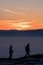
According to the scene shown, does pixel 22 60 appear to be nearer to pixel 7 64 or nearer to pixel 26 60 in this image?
pixel 26 60

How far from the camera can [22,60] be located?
3114 centimetres

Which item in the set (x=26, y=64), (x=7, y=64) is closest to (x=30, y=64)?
(x=26, y=64)

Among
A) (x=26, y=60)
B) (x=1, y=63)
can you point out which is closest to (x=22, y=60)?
(x=26, y=60)

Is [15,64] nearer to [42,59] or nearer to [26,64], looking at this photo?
[26,64]

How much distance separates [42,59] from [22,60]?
2191mm

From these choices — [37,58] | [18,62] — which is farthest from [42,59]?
[18,62]

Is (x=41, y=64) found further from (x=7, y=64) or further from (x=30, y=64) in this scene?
(x=7, y=64)

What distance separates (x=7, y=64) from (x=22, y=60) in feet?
7.92

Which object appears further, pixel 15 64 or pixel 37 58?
pixel 37 58

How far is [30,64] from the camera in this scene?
2850 cm

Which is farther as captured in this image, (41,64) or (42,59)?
(42,59)

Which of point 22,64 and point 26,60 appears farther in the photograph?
point 26,60

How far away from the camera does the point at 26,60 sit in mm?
30953

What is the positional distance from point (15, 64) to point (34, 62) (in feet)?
6.79
